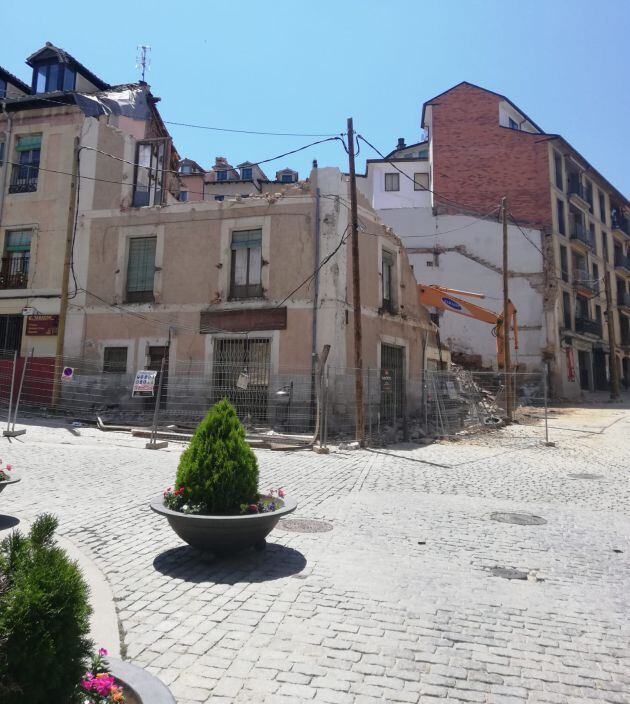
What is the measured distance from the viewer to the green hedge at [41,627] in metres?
1.59

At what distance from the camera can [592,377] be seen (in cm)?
3559

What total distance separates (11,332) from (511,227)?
27170 millimetres

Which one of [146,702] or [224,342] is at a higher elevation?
[224,342]

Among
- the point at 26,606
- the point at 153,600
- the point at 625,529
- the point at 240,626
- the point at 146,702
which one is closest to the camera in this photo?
the point at 26,606

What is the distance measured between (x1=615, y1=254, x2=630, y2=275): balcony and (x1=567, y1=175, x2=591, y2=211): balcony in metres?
7.86

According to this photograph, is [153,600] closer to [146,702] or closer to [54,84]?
[146,702]

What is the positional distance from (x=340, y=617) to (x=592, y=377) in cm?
3743

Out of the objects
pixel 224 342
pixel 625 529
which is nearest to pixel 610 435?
pixel 625 529

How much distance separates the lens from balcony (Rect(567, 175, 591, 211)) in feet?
117

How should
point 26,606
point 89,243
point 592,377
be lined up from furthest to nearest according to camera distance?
1. point 592,377
2. point 89,243
3. point 26,606

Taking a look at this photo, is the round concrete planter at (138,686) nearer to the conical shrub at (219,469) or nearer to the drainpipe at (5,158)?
the conical shrub at (219,469)

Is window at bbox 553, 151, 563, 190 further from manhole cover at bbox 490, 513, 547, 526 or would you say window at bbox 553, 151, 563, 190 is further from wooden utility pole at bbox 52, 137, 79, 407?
manhole cover at bbox 490, 513, 547, 526

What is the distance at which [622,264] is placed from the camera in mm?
42906

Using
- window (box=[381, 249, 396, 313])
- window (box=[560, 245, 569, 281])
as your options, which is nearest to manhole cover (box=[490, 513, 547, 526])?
window (box=[381, 249, 396, 313])
